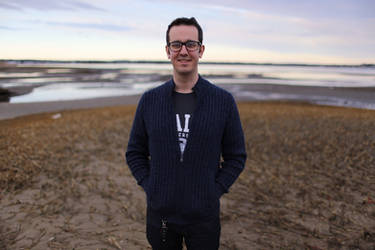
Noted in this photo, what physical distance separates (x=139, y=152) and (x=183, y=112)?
485 millimetres

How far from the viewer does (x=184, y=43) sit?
1685 mm

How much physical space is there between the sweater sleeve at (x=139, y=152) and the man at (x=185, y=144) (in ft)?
0.27

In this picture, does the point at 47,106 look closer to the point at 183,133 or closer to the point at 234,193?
the point at 234,193

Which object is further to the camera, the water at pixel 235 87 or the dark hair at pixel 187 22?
the water at pixel 235 87

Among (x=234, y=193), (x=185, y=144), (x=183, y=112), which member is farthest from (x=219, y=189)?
(x=234, y=193)

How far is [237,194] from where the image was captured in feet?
16.4

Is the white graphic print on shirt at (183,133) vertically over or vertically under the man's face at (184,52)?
under

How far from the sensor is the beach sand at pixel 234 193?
12.1ft

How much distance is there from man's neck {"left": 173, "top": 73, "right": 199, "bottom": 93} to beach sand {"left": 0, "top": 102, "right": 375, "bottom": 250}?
97.7 inches

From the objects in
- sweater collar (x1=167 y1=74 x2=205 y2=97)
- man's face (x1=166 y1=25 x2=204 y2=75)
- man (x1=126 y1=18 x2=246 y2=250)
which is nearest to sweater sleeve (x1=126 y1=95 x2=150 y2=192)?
man (x1=126 y1=18 x2=246 y2=250)

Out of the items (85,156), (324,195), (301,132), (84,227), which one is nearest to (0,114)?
(85,156)

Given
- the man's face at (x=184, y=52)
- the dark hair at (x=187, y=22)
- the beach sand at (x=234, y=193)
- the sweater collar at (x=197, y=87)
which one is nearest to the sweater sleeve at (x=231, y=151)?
the sweater collar at (x=197, y=87)

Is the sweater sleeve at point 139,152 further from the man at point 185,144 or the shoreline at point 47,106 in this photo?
the shoreline at point 47,106

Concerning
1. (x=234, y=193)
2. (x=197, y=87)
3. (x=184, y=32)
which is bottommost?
(x=234, y=193)
